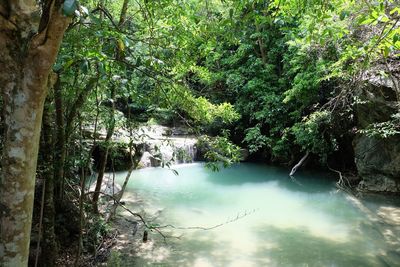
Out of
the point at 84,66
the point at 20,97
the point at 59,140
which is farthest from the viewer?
the point at 59,140

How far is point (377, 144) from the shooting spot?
334 inches

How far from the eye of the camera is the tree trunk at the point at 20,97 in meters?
1.60

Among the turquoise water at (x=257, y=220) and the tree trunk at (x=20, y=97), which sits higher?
the tree trunk at (x=20, y=97)

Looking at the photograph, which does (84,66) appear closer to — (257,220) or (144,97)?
(144,97)

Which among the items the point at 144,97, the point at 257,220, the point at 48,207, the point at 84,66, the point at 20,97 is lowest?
the point at 257,220

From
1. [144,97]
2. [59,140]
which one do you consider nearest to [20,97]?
[59,140]

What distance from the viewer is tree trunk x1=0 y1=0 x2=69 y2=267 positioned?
5.25ft

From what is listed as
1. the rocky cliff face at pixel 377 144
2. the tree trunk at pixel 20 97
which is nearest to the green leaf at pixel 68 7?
the tree trunk at pixel 20 97

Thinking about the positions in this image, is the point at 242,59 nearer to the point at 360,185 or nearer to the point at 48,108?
the point at 360,185

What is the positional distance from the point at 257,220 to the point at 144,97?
12.4 ft

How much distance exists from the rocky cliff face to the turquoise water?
92 cm

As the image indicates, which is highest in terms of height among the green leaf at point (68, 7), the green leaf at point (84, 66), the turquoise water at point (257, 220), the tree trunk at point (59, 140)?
the green leaf at point (68, 7)

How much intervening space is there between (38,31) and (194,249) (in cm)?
431

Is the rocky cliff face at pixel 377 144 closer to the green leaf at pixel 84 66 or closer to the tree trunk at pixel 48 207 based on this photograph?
the tree trunk at pixel 48 207
